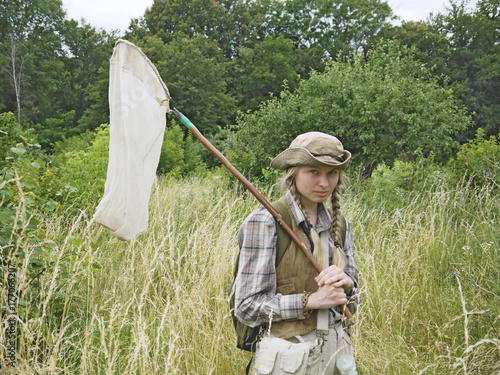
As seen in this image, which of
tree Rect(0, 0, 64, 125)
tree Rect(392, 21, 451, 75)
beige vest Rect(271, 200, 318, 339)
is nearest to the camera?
beige vest Rect(271, 200, 318, 339)

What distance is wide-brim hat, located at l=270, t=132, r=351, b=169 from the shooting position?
1.64 metres

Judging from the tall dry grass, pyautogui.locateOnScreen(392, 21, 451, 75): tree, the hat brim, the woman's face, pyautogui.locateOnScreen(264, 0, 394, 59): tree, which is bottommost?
the tall dry grass

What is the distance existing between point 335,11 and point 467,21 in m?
10.6

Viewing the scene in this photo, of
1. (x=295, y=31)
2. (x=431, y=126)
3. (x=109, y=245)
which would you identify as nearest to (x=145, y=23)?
(x=295, y=31)

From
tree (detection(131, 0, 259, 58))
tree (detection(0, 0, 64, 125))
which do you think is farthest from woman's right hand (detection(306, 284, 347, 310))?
tree (detection(131, 0, 259, 58))

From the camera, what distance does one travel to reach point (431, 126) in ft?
30.2

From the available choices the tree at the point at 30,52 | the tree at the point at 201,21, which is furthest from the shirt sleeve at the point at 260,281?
the tree at the point at 201,21

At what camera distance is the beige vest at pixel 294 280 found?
162cm

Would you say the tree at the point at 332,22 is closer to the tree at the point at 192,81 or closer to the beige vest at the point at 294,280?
the tree at the point at 192,81

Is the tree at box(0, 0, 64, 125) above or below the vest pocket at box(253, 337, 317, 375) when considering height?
above

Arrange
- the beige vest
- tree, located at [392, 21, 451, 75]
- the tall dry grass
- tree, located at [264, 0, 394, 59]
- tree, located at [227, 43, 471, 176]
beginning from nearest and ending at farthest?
the beige vest → the tall dry grass → tree, located at [227, 43, 471, 176] → tree, located at [392, 21, 451, 75] → tree, located at [264, 0, 394, 59]

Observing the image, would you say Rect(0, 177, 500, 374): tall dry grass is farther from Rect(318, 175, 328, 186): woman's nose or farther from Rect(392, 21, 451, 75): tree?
Rect(392, 21, 451, 75): tree

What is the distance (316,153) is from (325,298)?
542 mm

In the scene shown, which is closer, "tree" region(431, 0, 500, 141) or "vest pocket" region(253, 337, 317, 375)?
"vest pocket" region(253, 337, 317, 375)
